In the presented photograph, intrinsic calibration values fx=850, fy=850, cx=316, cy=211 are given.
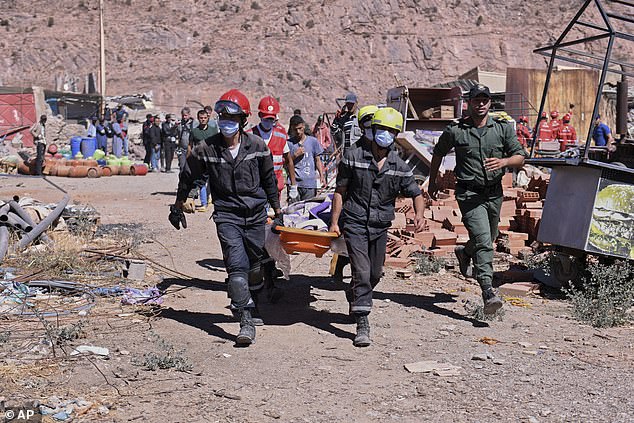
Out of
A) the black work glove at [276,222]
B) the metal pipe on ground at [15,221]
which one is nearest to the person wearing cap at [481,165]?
the black work glove at [276,222]

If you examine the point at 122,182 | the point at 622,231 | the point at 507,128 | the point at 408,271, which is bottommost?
the point at 122,182

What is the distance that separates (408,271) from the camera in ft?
31.0

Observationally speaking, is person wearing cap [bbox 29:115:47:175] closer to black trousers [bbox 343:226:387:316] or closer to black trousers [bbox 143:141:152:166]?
black trousers [bbox 143:141:152:166]

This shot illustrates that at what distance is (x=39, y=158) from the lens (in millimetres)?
22484

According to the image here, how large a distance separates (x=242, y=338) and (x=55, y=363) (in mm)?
1353

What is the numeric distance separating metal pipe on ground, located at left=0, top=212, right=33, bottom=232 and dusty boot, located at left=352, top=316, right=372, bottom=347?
15.3 feet

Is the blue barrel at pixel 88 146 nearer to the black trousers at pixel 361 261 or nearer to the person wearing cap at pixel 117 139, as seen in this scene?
the person wearing cap at pixel 117 139

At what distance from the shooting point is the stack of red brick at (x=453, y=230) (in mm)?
10219

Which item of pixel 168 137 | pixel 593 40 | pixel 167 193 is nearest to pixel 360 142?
pixel 593 40

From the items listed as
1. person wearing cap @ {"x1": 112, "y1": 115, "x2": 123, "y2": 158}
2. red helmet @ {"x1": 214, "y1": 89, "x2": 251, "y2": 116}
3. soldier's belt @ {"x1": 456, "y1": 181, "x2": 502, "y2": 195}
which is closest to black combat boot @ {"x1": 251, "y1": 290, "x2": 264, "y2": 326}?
red helmet @ {"x1": 214, "y1": 89, "x2": 251, "y2": 116}

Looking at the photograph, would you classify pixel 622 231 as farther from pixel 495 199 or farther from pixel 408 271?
pixel 408 271

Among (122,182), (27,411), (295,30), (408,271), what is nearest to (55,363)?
(27,411)

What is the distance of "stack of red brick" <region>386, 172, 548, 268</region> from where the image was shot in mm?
10219

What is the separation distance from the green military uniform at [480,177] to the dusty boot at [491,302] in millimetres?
60
